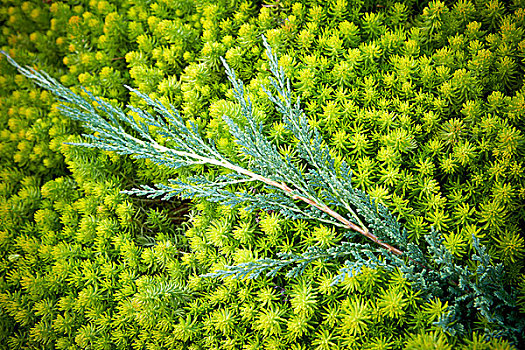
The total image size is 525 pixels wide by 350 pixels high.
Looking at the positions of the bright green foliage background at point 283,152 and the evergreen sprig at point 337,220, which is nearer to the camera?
the evergreen sprig at point 337,220

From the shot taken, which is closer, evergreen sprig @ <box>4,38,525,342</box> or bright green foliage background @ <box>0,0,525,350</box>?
evergreen sprig @ <box>4,38,525,342</box>

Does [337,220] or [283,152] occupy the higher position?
[283,152]

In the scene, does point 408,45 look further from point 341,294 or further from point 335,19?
point 341,294

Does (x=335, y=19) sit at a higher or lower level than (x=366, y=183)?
higher

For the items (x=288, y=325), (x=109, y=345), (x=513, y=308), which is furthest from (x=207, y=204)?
(x=513, y=308)

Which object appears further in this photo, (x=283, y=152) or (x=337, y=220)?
(x=283, y=152)

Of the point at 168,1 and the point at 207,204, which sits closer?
the point at 207,204

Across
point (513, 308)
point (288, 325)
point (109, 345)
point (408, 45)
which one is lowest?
point (109, 345)

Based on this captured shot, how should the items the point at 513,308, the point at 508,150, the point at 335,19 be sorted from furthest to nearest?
the point at 335,19 < the point at 508,150 < the point at 513,308
